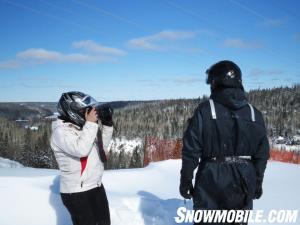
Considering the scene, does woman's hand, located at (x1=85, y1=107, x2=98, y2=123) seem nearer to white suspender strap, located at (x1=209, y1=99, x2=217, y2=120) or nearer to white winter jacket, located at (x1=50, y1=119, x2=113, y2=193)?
white winter jacket, located at (x1=50, y1=119, x2=113, y2=193)

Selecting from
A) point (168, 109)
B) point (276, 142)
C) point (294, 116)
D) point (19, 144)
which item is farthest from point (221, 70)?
point (168, 109)

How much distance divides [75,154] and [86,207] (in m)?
0.54

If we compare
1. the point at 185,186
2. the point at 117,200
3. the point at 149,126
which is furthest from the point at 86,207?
the point at 149,126

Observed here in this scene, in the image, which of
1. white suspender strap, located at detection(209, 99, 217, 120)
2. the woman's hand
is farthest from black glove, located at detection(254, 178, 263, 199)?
the woman's hand

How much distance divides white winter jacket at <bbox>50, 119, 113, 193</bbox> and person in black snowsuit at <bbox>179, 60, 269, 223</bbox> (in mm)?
894

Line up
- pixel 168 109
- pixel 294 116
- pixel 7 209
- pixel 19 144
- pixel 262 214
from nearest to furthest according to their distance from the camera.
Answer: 1. pixel 7 209
2. pixel 262 214
3. pixel 19 144
4. pixel 294 116
5. pixel 168 109

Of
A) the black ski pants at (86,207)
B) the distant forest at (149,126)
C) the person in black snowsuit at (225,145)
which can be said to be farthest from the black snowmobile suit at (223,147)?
the distant forest at (149,126)

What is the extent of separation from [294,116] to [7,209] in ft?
421

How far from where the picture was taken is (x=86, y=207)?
3584mm

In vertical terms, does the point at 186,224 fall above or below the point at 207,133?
below

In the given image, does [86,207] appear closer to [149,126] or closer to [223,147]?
[223,147]

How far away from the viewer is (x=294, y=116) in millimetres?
124000

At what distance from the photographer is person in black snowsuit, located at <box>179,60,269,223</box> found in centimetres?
309

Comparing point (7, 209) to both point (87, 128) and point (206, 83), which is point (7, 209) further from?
point (206, 83)
